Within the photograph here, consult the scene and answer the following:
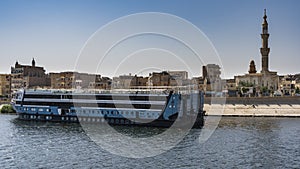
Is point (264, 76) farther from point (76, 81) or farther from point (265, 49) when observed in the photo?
point (76, 81)

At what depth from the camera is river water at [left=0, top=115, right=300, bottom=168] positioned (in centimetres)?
2712

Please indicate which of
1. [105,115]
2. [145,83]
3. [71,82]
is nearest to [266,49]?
[145,83]

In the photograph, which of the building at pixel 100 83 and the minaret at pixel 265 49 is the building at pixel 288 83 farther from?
the building at pixel 100 83

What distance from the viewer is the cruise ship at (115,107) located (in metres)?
49.7

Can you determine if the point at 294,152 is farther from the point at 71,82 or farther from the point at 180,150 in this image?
the point at 71,82

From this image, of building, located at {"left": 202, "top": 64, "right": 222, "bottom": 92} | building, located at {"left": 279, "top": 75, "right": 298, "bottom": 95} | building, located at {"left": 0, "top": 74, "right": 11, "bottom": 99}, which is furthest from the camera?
building, located at {"left": 279, "top": 75, "right": 298, "bottom": 95}

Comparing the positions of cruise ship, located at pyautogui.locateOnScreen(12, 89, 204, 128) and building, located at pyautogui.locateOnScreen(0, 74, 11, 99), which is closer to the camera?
cruise ship, located at pyautogui.locateOnScreen(12, 89, 204, 128)

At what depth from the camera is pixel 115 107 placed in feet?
176

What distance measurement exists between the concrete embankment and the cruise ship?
73.4ft

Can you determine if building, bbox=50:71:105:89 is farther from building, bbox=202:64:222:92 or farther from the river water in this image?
the river water

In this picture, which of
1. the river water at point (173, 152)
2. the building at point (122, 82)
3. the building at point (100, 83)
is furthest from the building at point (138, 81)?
the river water at point (173, 152)

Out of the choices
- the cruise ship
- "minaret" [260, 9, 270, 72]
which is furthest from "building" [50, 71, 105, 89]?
"minaret" [260, 9, 270, 72]

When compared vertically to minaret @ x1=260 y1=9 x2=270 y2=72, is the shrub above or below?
below

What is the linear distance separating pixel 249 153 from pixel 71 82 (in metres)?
94.3
